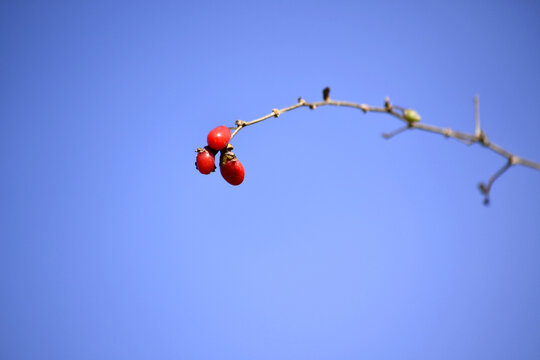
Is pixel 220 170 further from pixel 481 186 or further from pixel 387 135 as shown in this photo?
pixel 481 186

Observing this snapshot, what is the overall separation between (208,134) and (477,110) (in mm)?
2039

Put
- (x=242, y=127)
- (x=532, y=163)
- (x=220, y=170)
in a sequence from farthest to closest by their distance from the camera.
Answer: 1. (x=220, y=170)
2. (x=242, y=127)
3. (x=532, y=163)

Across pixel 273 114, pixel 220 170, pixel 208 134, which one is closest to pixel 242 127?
pixel 273 114

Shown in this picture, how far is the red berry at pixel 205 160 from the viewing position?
323cm

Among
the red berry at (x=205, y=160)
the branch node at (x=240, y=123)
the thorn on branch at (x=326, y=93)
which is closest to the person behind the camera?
the thorn on branch at (x=326, y=93)

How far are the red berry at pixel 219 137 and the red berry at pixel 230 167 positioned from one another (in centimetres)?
17

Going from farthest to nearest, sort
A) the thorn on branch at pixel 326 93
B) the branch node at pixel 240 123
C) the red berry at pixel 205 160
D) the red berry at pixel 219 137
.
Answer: the red berry at pixel 205 160, the red berry at pixel 219 137, the branch node at pixel 240 123, the thorn on branch at pixel 326 93

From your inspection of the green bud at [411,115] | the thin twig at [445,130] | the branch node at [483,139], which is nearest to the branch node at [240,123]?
the thin twig at [445,130]

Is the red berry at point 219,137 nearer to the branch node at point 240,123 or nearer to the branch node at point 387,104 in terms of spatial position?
the branch node at point 240,123

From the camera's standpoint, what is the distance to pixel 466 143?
204 centimetres

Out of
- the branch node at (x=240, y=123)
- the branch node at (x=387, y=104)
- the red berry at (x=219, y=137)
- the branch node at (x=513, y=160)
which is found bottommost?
the branch node at (x=513, y=160)

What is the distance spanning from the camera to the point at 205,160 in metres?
3.23

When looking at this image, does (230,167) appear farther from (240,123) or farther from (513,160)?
(513,160)

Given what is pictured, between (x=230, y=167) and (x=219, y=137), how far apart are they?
339mm
